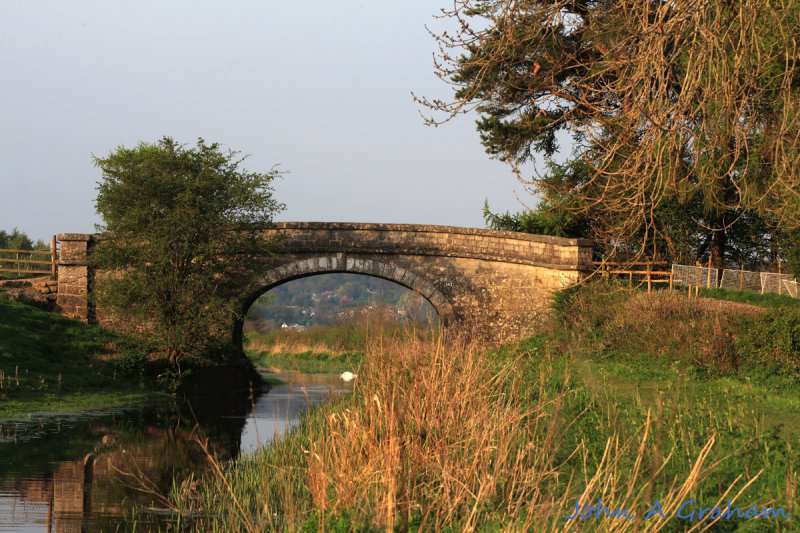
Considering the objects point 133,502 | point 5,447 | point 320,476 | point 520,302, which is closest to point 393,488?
point 320,476

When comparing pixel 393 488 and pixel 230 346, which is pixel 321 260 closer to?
pixel 230 346

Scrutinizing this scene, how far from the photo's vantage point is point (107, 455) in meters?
10.8

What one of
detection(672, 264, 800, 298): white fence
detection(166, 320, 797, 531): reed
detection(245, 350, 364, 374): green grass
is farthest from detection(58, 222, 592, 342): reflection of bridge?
detection(166, 320, 797, 531): reed

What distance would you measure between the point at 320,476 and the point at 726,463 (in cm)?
376

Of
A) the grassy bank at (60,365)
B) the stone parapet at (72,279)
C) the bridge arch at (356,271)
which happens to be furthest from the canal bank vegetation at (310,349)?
the grassy bank at (60,365)

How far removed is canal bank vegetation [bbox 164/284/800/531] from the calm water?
63 cm

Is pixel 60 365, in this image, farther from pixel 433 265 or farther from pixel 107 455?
pixel 433 265

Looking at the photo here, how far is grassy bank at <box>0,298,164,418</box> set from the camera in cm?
1553

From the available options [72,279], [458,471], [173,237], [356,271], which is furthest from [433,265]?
[458,471]

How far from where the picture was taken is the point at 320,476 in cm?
518

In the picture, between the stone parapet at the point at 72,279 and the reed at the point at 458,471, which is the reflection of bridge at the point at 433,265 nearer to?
the stone parapet at the point at 72,279

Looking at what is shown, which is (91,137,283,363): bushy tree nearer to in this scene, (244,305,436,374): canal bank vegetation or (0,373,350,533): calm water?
(0,373,350,533): calm water

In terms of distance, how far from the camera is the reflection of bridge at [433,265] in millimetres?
23172

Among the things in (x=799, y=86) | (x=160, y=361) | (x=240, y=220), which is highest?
(x=799, y=86)
